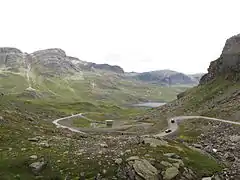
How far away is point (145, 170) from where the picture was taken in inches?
1743

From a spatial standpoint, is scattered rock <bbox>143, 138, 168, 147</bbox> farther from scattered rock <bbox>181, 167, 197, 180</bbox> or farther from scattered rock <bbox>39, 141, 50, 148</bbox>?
scattered rock <bbox>39, 141, 50, 148</bbox>

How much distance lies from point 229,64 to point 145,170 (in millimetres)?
146383

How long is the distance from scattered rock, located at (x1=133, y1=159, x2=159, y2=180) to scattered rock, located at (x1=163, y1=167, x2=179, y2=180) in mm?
1263

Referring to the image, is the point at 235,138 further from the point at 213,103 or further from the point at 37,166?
the point at 213,103

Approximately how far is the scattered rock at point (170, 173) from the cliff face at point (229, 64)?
125m

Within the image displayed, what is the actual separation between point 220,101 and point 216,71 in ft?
175

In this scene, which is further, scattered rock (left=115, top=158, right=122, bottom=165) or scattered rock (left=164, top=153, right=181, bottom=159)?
scattered rock (left=164, top=153, right=181, bottom=159)

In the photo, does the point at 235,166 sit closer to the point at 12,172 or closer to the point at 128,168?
the point at 128,168

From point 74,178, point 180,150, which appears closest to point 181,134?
point 180,150

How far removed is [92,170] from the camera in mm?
44094

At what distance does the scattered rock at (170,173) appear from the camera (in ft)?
143

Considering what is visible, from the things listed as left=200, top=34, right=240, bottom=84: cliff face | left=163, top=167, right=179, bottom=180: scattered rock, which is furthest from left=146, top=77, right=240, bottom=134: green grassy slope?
left=163, top=167, right=179, bottom=180: scattered rock

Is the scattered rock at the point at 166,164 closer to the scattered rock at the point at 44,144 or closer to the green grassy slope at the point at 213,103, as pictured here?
the scattered rock at the point at 44,144

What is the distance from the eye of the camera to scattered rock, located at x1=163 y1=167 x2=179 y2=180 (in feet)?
143
